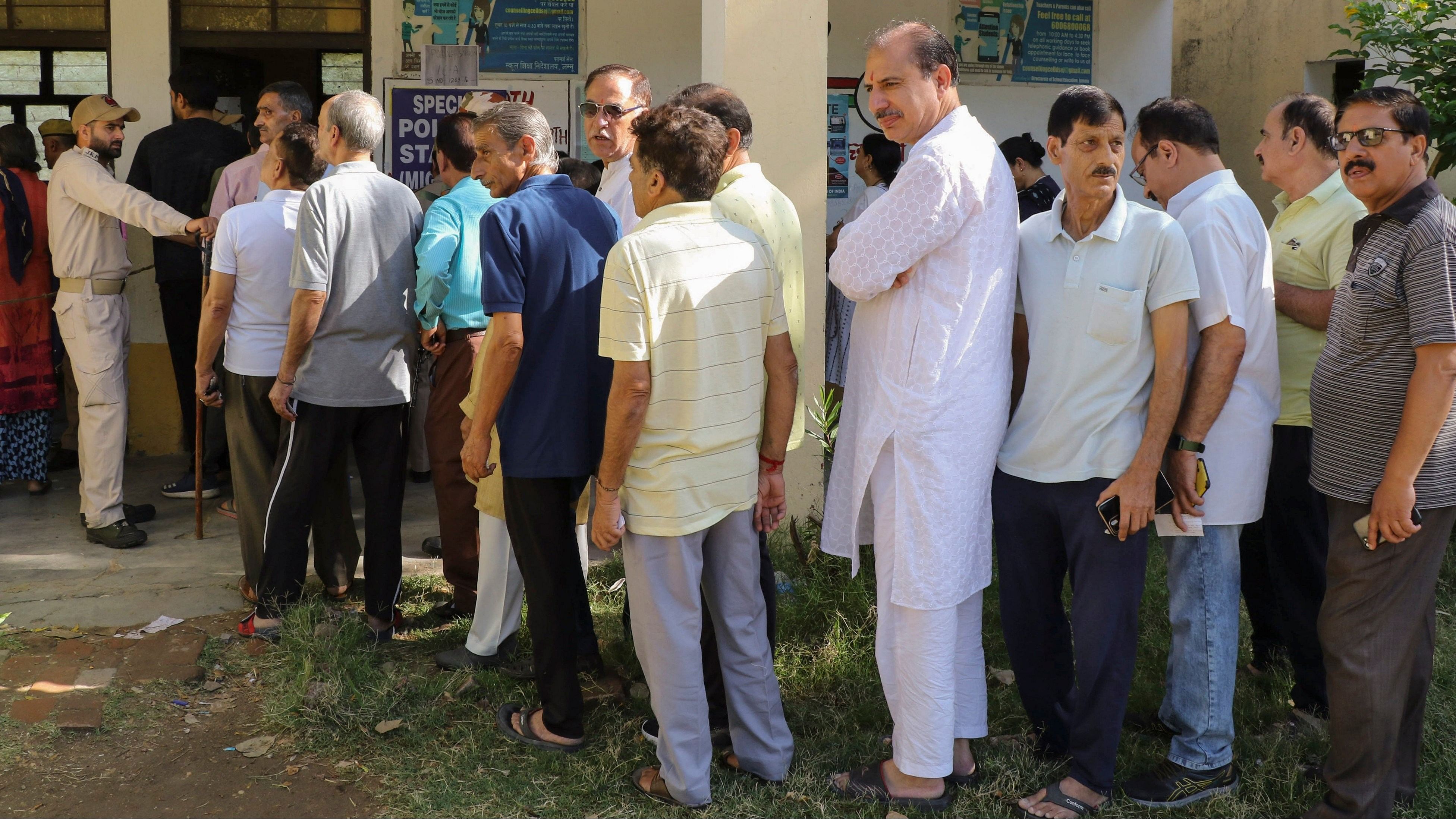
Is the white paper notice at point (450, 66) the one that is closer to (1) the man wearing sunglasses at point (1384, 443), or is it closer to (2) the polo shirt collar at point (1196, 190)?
(2) the polo shirt collar at point (1196, 190)

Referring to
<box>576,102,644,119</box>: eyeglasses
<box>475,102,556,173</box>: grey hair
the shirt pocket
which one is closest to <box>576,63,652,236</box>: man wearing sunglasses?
<box>576,102,644,119</box>: eyeglasses

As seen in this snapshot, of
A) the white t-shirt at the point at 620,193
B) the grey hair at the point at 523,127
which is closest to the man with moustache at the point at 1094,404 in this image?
the grey hair at the point at 523,127

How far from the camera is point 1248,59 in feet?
34.4

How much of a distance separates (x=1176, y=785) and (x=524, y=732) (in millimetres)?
1863

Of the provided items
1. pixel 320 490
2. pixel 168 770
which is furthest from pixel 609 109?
pixel 168 770

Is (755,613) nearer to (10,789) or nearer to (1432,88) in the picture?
(10,789)

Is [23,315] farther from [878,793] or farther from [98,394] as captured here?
[878,793]

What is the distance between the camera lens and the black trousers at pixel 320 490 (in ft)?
13.4

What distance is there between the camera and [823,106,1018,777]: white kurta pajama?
9.49ft

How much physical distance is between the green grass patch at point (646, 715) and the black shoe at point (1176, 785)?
0.10 ft

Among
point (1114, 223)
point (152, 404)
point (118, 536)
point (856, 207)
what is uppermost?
point (856, 207)

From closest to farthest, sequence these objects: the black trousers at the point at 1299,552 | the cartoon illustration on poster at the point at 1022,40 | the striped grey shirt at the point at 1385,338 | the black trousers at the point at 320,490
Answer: the striped grey shirt at the point at 1385,338, the black trousers at the point at 1299,552, the black trousers at the point at 320,490, the cartoon illustration on poster at the point at 1022,40

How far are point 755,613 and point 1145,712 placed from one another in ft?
4.53

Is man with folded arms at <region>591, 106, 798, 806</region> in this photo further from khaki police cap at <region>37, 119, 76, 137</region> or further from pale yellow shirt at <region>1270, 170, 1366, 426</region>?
khaki police cap at <region>37, 119, 76, 137</region>
